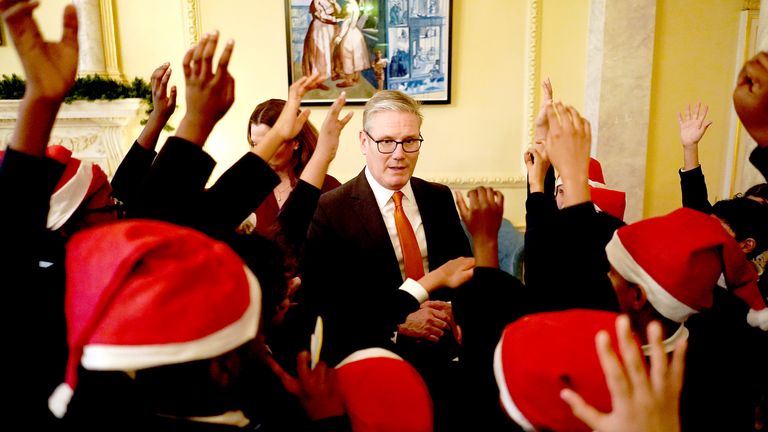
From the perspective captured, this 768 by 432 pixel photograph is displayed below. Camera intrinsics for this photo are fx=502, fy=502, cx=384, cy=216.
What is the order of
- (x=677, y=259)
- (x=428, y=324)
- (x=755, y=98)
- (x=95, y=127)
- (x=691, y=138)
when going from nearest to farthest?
(x=677, y=259)
(x=755, y=98)
(x=428, y=324)
(x=691, y=138)
(x=95, y=127)

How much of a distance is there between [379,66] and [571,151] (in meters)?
A: 3.61

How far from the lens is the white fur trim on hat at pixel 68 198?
4.26ft

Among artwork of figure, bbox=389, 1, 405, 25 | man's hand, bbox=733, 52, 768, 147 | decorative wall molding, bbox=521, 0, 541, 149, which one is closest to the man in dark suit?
man's hand, bbox=733, 52, 768, 147

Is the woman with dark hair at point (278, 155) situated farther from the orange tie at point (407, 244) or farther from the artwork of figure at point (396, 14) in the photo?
the artwork of figure at point (396, 14)

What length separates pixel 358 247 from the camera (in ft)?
6.93

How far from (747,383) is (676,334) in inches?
9.3

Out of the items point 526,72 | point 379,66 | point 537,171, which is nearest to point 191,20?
point 379,66

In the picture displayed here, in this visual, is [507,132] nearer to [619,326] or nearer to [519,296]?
[519,296]

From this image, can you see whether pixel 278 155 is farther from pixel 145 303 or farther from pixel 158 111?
pixel 145 303

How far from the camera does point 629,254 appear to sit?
1194 mm

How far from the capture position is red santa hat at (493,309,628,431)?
35.4 inches

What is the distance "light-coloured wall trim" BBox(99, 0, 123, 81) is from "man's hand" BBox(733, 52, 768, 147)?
4.62 metres

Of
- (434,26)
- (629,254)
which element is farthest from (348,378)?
(434,26)

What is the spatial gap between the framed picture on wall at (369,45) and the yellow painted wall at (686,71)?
1961mm
